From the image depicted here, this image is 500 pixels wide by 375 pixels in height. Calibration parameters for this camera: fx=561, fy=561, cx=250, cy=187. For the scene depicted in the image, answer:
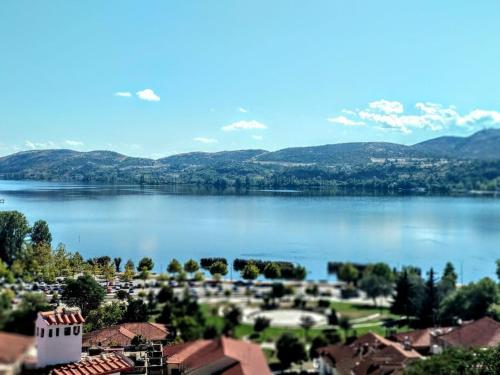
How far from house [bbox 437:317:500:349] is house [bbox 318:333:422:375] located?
0.85m

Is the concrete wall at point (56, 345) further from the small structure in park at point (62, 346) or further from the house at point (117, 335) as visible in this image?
the house at point (117, 335)

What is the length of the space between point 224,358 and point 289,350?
0.50 meters

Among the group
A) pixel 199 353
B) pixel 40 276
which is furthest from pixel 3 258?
pixel 199 353

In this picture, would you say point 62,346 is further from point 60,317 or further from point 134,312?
point 134,312

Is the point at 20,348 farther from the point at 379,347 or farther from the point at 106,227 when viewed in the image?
the point at 106,227

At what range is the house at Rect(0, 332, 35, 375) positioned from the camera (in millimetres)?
2646

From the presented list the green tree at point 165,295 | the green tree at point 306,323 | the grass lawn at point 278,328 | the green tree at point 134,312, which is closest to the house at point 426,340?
the grass lawn at point 278,328

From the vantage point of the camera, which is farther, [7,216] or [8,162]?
[8,162]

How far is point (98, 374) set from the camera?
16.0 feet

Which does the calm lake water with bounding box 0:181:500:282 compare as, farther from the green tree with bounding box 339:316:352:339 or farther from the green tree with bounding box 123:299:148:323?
the green tree with bounding box 123:299:148:323

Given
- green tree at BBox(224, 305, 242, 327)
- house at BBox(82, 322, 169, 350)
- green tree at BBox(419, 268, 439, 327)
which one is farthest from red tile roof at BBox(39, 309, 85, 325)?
green tree at BBox(419, 268, 439, 327)

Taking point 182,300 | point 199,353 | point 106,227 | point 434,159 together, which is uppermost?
point 434,159

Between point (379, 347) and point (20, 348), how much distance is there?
294 cm

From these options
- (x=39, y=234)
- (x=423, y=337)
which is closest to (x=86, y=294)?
(x=423, y=337)
